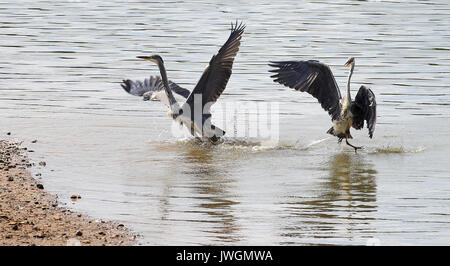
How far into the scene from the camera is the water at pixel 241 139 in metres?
8.02

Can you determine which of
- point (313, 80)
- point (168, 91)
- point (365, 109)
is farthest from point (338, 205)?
point (168, 91)

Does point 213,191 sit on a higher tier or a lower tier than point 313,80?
lower

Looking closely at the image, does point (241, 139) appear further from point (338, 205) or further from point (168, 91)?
point (338, 205)

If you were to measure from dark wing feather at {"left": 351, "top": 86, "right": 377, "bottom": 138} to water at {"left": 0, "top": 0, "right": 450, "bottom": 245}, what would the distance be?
1.30 feet

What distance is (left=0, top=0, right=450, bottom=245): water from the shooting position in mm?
8016

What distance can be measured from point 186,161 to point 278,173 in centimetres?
123

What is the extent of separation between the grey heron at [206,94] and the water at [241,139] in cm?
25

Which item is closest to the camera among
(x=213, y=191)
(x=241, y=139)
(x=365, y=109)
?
(x=213, y=191)

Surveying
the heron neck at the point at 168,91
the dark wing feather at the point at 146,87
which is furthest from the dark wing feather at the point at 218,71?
the dark wing feather at the point at 146,87

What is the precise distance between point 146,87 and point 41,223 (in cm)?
522

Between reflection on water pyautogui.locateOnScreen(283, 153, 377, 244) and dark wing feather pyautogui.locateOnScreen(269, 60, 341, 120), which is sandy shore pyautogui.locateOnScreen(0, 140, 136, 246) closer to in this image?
reflection on water pyautogui.locateOnScreen(283, 153, 377, 244)


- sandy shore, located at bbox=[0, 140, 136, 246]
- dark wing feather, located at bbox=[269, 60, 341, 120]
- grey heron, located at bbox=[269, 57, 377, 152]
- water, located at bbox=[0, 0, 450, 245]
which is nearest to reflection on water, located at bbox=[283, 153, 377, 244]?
water, located at bbox=[0, 0, 450, 245]

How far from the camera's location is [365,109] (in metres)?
11.0
